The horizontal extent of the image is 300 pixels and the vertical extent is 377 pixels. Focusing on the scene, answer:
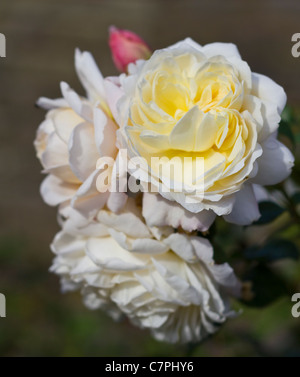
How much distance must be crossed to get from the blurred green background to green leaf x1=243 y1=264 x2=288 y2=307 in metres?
0.24

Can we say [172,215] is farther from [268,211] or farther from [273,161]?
[268,211]

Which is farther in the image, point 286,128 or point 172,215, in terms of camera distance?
point 286,128

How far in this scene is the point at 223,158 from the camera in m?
0.63

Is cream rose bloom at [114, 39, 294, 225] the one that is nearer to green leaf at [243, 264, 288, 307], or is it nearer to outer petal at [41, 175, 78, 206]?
outer petal at [41, 175, 78, 206]

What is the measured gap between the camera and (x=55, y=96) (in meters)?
2.77

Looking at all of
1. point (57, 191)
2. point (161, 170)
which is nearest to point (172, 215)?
point (161, 170)

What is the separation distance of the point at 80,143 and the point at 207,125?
17 cm

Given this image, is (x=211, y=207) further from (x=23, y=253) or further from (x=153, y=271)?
(x=23, y=253)

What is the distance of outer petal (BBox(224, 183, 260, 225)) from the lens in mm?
660

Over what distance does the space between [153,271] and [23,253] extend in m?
1.63

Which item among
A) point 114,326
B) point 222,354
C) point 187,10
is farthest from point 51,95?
point 222,354

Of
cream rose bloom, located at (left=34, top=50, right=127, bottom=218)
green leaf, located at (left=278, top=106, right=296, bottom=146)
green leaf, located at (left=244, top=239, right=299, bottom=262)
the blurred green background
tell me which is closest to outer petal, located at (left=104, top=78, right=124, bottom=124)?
cream rose bloom, located at (left=34, top=50, right=127, bottom=218)
